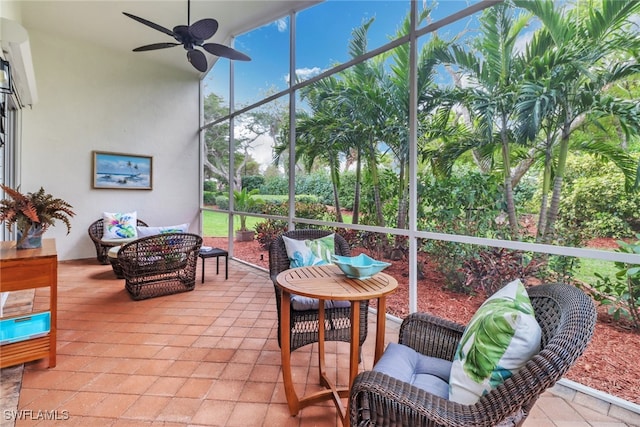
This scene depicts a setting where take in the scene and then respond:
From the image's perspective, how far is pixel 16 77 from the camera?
11.0ft

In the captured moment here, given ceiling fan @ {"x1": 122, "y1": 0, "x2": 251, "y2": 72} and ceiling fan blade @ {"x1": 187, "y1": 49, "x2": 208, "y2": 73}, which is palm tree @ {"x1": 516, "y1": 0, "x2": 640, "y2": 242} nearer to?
ceiling fan @ {"x1": 122, "y1": 0, "x2": 251, "y2": 72}

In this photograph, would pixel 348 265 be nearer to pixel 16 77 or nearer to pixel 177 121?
pixel 16 77

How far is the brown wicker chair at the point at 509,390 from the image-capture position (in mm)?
928

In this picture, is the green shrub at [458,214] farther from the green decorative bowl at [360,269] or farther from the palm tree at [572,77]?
the green decorative bowl at [360,269]

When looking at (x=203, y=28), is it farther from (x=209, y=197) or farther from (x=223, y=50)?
(x=209, y=197)

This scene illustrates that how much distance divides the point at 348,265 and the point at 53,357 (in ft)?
7.36

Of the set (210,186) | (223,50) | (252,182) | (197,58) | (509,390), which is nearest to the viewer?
(509,390)

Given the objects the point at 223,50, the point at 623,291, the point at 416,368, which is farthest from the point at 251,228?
the point at 623,291

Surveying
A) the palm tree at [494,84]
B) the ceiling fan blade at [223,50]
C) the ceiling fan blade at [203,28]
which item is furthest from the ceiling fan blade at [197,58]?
the palm tree at [494,84]

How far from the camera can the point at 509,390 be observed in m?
0.96

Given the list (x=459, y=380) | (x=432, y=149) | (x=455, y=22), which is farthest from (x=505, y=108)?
(x=459, y=380)

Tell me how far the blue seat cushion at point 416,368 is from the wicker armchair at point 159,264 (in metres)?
3.12

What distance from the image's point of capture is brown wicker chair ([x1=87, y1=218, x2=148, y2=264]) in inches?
208

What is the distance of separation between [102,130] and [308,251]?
Answer: 5.60 metres
